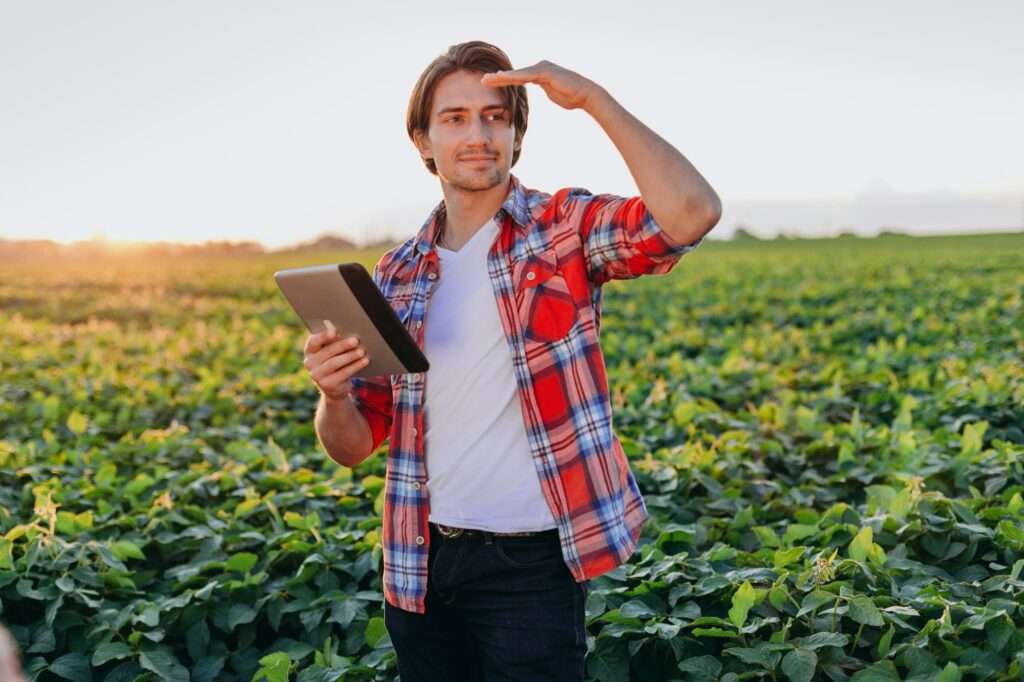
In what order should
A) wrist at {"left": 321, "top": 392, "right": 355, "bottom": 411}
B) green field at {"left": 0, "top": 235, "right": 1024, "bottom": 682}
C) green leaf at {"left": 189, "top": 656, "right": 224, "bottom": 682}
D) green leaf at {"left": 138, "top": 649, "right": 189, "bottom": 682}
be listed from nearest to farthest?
wrist at {"left": 321, "top": 392, "right": 355, "bottom": 411}, green field at {"left": 0, "top": 235, "right": 1024, "bottom": 682}, green leaf at {"left": 138, "top": 649, "right": 189, "bottom": 682}, green leaf at {"left": 189, "top": 656, "right": 224, "bottom": 682}

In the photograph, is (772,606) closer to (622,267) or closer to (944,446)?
(622,267)

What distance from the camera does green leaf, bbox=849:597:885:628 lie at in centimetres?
308

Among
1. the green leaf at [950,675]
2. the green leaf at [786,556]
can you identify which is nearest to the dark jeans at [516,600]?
the green leaf at [950,675]

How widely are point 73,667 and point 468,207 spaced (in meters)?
2.20

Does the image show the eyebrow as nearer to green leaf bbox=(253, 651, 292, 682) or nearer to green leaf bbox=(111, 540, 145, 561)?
green leaf bbox=(253, 651, 292, 682)

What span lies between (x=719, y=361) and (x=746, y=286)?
7174 mm

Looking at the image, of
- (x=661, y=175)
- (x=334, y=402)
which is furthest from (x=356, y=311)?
(x=661, y=175)

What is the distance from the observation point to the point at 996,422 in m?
6.01

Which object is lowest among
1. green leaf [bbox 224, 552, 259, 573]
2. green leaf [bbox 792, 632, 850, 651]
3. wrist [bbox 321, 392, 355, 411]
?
green leaf [bbox 792, 632, 850, 651]

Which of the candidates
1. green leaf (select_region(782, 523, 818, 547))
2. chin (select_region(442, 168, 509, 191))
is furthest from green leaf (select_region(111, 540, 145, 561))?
green leaf (select_region(782, 523, 818, 547))

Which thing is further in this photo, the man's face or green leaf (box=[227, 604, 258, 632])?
green leaf (box=[227, 604, 258, 632])

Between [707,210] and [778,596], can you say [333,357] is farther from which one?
[778,596]

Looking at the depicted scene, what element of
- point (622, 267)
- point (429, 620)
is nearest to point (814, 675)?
point (429, 620)

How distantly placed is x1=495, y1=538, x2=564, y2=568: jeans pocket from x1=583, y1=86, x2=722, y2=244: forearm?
72 cm
